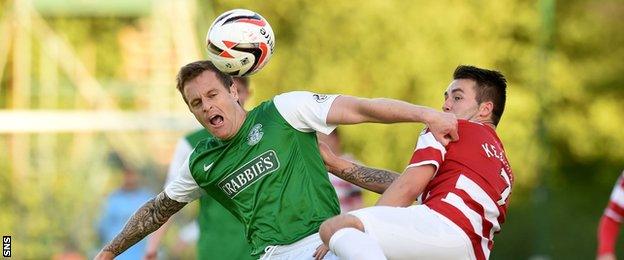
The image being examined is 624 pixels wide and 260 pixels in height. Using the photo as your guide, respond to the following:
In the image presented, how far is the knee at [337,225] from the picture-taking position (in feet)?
21.5

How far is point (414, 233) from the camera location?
22.0 ft

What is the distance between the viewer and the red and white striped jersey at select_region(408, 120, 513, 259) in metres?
6.90

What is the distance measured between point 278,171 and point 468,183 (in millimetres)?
981

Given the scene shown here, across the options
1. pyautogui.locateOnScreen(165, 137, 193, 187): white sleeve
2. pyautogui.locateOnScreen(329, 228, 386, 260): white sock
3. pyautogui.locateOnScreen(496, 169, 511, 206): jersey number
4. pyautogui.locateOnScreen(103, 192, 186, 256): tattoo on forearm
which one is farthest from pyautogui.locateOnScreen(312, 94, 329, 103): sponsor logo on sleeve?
pyautogui.locateOnScreen(165, 137, 193, 187): white sleeve

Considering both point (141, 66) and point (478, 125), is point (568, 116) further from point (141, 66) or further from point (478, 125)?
point (478, 125)

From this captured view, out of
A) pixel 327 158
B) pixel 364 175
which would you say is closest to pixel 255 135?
pixel 327 158

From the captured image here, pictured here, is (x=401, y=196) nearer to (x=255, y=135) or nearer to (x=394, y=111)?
Answer: (x=394, y=111)

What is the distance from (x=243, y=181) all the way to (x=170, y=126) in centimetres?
1110

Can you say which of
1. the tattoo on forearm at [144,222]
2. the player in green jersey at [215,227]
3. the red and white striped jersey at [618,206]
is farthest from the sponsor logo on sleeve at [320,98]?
the red and white striped jersey at [618,206]

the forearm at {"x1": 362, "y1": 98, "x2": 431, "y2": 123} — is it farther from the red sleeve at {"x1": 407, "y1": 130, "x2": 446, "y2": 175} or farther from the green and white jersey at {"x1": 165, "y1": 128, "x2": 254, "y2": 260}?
the green and white jersey at {"x1": 165, "y1": 128, "x2": 254, "y2": 260}

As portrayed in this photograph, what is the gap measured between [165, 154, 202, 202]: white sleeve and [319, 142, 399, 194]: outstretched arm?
727 millimetres

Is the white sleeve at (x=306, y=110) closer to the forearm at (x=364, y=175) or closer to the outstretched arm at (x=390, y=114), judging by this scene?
the outstretched arm at (x=390, y=114)

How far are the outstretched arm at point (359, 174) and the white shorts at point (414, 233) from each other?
735 millimetres

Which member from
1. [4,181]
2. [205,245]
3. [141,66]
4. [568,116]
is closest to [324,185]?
[205,245]
